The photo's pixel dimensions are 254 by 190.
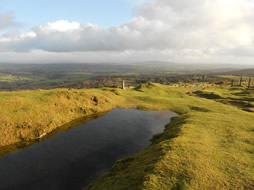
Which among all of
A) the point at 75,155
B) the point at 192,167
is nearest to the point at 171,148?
the point at 192,167

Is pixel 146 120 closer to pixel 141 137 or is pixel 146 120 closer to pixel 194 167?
pixel 141 137

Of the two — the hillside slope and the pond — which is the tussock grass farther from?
the hillside slope

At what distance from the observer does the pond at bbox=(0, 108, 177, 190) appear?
16.7m

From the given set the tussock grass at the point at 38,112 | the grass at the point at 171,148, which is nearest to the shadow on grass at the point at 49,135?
the tussock grass at the point at 38,112

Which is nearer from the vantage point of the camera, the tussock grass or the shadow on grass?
the shadow on grass

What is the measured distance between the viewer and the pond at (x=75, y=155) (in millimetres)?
16656

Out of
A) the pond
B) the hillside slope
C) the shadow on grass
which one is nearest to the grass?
the hillside slope

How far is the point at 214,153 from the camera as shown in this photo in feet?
54.0

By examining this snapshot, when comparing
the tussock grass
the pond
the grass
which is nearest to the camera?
the grass

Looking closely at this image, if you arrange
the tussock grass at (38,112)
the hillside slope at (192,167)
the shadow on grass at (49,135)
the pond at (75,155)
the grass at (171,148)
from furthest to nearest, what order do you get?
the tussock grass at (38,112) < the shadow on grass at (49,135) < the pond at (75,155) < the grass at (171,148) < the hillside slope at (192,167)

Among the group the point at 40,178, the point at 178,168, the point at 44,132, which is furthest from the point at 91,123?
the point at 178,168

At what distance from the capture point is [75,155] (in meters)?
21.3

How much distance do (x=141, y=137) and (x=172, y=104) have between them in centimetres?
2765

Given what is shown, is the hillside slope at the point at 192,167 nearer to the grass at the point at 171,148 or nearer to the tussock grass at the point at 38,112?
the grass at the point at 171,148
